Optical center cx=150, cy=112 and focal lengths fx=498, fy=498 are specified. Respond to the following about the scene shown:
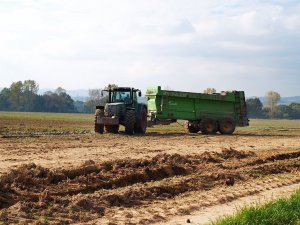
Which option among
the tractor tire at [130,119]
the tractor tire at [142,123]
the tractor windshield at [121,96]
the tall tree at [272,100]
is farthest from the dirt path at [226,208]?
the tall tree at [272,100]

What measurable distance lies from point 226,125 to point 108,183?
63.9 ft

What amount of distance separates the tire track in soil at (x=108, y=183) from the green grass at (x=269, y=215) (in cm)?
208

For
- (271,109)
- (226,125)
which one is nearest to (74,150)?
(226,125)

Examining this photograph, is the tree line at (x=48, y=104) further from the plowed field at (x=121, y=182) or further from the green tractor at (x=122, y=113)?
the plowed field at (x=121, y=182)

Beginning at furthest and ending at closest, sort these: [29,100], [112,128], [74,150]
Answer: [29,100], [112,128], [74,150]

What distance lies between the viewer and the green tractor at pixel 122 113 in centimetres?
2469

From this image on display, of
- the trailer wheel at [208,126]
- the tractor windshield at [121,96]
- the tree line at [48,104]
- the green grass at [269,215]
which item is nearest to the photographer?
the green grass at [269,215]

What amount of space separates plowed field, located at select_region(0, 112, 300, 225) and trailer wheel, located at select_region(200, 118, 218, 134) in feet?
37.6

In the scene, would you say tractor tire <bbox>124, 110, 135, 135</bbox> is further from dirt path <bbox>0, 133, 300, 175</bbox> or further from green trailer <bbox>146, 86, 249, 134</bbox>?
dirt path <bbox>0, 133, 300, 175</bbox>

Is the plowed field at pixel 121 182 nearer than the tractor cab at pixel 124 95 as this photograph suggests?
Yes

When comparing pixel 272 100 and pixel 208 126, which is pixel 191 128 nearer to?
pixel 208 126

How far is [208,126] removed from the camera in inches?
1135

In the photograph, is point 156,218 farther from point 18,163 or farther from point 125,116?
point 125,116

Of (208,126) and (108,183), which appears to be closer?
(108,183)
